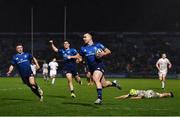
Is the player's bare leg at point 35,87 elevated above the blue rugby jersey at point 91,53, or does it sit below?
below

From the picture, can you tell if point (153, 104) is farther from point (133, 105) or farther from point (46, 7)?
point (46, 7)

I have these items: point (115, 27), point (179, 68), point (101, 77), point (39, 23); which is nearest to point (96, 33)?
point (115, 27)

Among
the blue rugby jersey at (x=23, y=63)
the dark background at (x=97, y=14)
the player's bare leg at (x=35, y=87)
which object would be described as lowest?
the player's bare leg at (x=35, y=87)

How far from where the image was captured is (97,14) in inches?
2415

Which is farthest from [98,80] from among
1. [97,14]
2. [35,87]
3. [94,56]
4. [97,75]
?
[97,14]

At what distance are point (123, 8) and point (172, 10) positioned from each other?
6.16 meters

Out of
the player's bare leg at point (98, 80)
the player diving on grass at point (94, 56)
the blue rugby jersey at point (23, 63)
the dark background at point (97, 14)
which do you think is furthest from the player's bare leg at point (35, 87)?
the dark background at point (97, 14)

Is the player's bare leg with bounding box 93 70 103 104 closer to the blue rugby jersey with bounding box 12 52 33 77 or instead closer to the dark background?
the blue rugby jersey with bounding box 12 52 33 77

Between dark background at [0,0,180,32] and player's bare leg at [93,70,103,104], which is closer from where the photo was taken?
player's bare leg at [93,70,103,104]

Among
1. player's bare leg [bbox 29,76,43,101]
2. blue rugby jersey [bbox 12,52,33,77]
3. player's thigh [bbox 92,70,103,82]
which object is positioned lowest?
player's bare leg [bbox 29,76,43,101]

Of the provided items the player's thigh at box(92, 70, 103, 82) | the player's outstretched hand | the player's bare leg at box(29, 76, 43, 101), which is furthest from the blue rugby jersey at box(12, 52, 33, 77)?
the player's outstretched hand

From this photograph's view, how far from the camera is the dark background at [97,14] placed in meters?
60.4

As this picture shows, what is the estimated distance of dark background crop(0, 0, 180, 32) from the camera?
60406mm

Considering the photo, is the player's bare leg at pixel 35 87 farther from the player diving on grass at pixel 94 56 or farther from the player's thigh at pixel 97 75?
the player's thigh at pixel 97 75
